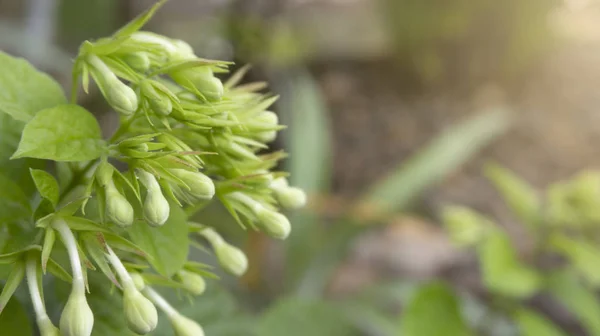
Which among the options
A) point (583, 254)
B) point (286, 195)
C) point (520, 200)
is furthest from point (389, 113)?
point (286, 195)

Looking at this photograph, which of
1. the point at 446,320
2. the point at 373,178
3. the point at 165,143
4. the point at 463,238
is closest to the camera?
the point at 165,143

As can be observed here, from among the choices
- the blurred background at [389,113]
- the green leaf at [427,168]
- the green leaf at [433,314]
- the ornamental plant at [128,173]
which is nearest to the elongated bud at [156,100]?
the ornamental plant at [128,173]

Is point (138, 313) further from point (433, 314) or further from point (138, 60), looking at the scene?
point (433, 314)

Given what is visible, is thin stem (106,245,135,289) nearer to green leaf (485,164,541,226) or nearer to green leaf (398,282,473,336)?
green leaf (398,282,473,336)

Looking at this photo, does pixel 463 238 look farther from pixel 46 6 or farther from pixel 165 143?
pixel 46 6

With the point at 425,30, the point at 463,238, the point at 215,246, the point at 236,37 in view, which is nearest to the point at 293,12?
the point at 425,30

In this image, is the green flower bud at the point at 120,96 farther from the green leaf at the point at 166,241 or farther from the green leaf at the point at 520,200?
the green leaf at the point at 520,200

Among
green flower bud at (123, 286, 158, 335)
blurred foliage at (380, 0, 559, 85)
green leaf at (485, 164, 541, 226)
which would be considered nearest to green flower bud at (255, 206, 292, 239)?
green flower bud at (123, 286, 158, 335)
